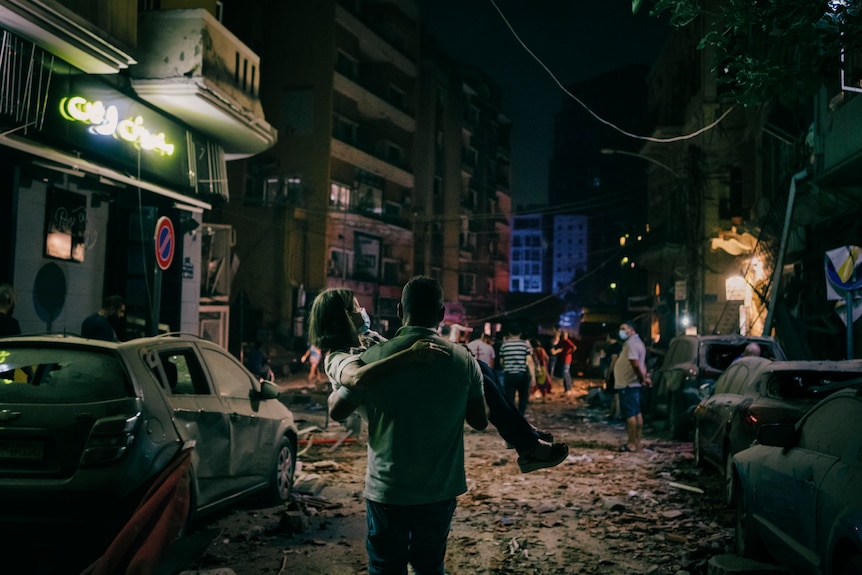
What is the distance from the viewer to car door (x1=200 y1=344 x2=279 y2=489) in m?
6.79

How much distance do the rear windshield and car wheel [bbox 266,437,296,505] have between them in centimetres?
250

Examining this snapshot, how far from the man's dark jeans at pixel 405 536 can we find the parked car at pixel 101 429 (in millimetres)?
2648

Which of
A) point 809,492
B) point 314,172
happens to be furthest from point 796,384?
point 314,172

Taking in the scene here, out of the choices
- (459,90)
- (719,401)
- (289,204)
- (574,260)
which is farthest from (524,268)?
(719,401)

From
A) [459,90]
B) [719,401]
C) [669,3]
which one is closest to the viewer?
[669,3]

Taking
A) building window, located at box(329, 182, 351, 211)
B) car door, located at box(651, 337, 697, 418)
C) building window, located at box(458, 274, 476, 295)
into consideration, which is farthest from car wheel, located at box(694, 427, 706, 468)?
building window, located at box(458, 274, 476, 295)

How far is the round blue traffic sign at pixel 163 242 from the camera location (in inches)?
387

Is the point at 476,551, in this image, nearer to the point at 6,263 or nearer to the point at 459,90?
the point at 6,263

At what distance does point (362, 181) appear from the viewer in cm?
4275

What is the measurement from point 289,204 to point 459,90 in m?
25.6

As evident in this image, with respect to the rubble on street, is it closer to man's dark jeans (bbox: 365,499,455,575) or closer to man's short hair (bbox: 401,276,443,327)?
man's dark jeans (bbox: 365,499,455,575)

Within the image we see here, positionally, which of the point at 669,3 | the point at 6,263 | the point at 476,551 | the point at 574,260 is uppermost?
the point at 574,260

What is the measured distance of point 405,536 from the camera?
329cm

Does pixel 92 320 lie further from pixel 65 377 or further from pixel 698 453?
pixel 698 453
